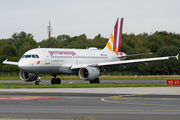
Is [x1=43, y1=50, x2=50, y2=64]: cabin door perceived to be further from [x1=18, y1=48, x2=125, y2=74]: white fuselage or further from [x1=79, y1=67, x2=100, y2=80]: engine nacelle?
[x1=79, y1=67, x2=100, y2=80]: engine nacelle

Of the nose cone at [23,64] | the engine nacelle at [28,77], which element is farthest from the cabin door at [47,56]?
the engine nacelle at [28,77]

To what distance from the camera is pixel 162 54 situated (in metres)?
99.1

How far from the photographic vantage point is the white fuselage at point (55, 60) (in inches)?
1571

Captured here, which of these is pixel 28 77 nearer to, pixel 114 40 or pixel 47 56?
pixel 47 56

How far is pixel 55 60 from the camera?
42.2m

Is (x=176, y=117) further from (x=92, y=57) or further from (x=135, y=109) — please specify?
(x=92, y=57)

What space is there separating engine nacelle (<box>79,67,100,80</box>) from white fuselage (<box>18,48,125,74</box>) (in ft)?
7.13

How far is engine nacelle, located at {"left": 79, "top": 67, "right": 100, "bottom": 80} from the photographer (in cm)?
4070

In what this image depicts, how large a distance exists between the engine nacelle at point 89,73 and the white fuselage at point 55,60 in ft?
7.13

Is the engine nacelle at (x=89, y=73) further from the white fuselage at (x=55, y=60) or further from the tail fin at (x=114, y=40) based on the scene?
the tail fin at (x=114, y=40)

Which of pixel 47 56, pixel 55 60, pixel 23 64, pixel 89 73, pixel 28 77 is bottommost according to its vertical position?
pixel 28 77

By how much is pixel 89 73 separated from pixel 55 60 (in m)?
4.73

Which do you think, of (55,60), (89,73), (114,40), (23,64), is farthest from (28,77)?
(114,40)

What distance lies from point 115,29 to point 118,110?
131 feet
